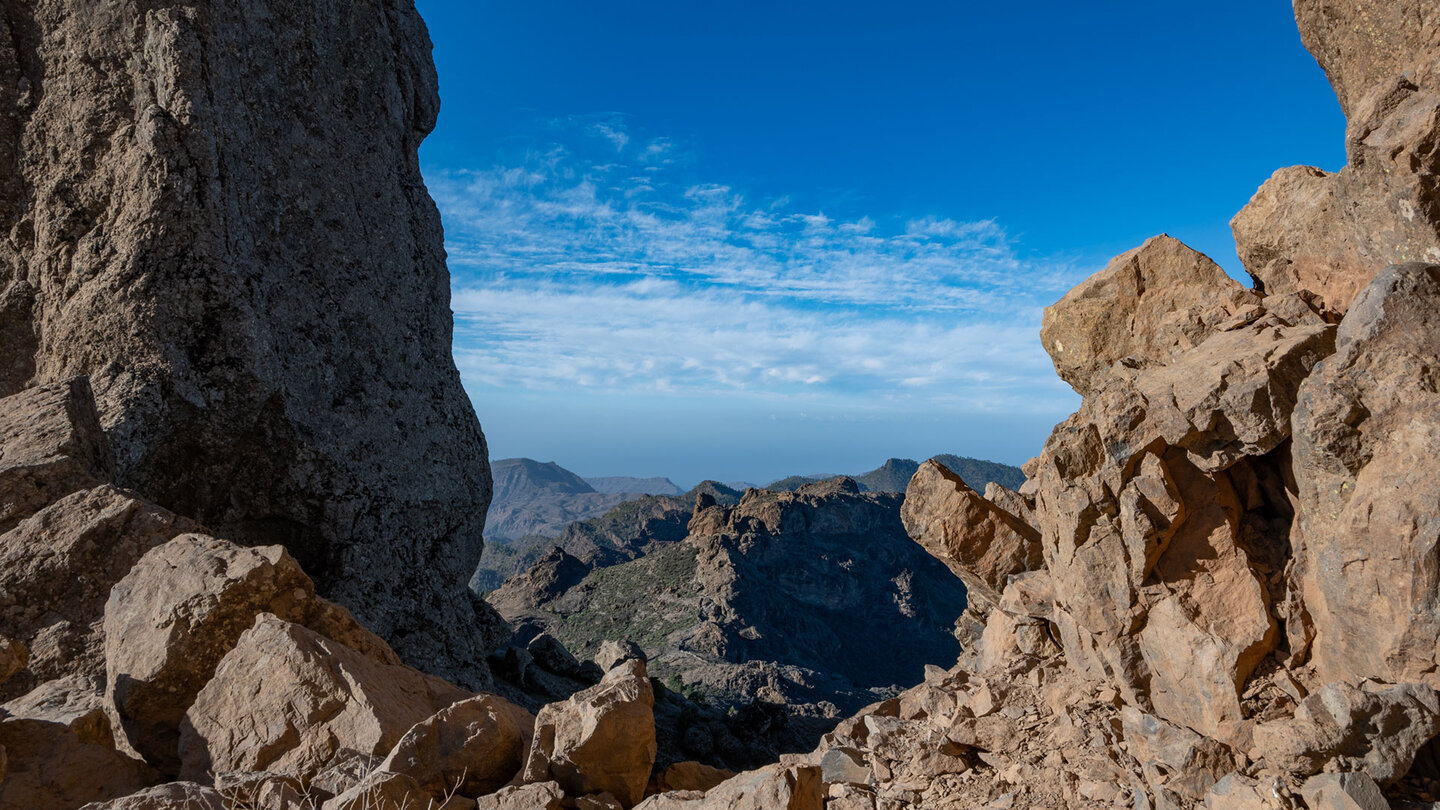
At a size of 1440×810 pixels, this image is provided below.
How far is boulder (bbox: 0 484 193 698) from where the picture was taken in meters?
6.54

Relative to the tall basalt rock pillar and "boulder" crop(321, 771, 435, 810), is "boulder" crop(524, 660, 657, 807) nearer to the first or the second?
"boulder" crop(321, 771, 435, 810)

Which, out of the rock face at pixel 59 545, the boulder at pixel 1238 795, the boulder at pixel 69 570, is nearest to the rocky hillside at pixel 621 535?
the rock face at pixel 59 545

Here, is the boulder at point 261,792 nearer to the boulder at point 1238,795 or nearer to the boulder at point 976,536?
the boulder at point 1238,795

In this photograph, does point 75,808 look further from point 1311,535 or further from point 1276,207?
point 1276,207

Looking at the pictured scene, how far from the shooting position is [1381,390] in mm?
4551

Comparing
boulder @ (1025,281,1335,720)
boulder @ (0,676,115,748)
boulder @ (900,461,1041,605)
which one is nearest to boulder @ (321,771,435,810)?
boulder @ (0,676,115,748)

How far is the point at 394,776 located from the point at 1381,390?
6.75 meters

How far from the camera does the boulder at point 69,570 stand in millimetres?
6539

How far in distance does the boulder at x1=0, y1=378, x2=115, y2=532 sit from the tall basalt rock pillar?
2.32m

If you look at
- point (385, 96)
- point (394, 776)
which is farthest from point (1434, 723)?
point (385, 96)

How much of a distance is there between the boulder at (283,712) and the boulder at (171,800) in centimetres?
62

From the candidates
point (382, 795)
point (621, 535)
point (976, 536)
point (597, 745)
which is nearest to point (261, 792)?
point (382, 795)

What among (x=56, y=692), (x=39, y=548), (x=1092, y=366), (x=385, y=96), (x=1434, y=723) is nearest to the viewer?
(x=1434, y=723)

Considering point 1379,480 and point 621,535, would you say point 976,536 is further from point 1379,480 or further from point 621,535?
point 621,535
